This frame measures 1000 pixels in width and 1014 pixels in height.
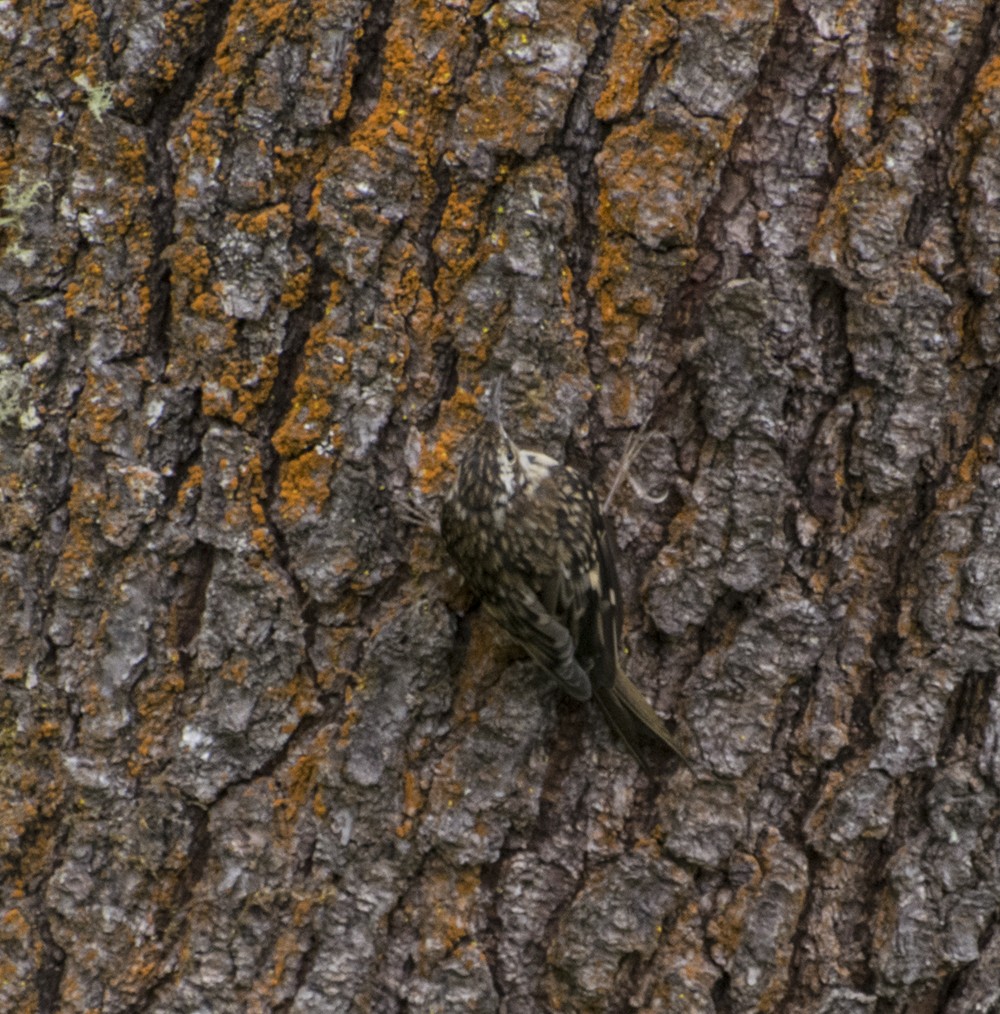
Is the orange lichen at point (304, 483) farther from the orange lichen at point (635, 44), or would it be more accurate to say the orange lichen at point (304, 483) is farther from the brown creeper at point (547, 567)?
the orange lichen at point (635, 44)

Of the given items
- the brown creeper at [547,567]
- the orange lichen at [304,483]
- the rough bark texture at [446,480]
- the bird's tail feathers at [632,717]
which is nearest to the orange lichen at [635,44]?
the rough bark texture at [446,480]

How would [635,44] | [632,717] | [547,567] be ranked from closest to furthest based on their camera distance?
[635,44]
[632,717]
[547,567]

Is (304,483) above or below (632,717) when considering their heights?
above

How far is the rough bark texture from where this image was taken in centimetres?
229

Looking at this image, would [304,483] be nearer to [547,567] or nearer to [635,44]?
[547,567]

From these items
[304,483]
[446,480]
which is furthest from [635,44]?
[304,483]

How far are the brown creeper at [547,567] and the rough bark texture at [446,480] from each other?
0.21 feet

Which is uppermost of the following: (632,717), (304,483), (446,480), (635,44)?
(635,44)

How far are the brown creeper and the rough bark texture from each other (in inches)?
2.5

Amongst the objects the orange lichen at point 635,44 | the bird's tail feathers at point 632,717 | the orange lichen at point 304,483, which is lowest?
the bird's tail feathers at point 632,717

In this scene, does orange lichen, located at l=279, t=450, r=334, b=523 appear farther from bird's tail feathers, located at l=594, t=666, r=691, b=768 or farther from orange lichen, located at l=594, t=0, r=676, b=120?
orange lichen, located at l=594, t=0, r=676, b=120

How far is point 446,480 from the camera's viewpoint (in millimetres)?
2445

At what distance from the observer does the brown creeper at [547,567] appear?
7.86 feet

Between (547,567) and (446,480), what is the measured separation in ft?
1.27
